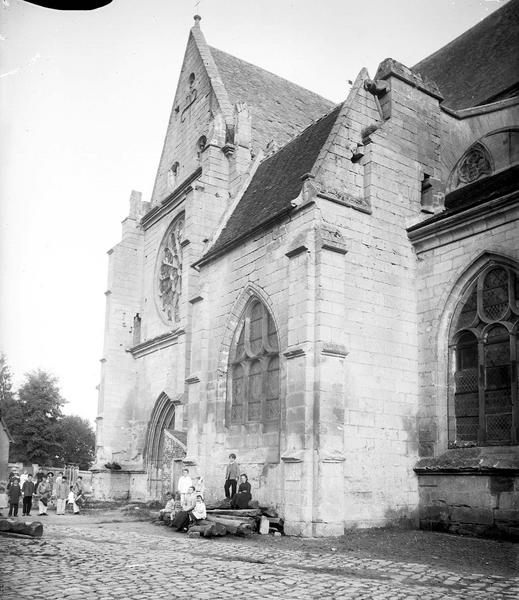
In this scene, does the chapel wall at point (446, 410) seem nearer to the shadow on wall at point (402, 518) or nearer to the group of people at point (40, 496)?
the shadow on wall at point (402, 518)

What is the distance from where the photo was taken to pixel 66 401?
50438 mm

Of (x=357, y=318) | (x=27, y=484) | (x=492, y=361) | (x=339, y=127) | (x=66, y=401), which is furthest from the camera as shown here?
(x=66, y=401)

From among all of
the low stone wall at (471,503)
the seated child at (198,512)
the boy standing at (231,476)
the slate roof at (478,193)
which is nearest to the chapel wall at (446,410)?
the low stone wall at (471,503)

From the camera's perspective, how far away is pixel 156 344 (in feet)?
69.2

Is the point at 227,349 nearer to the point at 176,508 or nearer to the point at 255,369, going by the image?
the point at 255,369

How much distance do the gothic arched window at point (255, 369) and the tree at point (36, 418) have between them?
3809 centimetres

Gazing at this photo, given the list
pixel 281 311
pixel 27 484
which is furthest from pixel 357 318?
pixel 27 484

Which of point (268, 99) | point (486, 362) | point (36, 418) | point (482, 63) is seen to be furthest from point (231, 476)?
point (36, 418)

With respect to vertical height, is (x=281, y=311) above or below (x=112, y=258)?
below

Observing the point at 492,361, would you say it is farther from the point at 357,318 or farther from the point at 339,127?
the point at 339,127

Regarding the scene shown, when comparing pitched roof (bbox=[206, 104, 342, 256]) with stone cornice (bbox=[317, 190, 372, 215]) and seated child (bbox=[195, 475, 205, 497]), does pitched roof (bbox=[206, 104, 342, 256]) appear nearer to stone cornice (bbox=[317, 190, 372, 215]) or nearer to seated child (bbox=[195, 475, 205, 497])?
stone cornice (bbox=[317, 190, 372, 215])

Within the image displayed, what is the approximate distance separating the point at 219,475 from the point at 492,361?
20.4ft

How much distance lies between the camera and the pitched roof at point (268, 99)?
69.9ft

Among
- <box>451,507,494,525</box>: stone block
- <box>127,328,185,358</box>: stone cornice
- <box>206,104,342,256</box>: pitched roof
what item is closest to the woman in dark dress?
<box>451,507,494,525</box>: stone block
